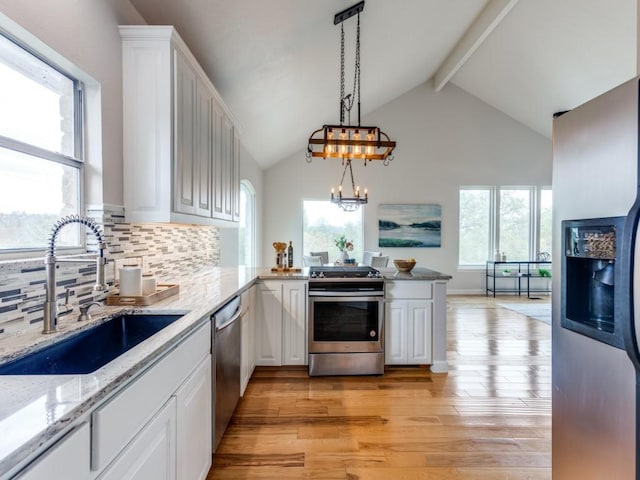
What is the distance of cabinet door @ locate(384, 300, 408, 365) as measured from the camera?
118 inches

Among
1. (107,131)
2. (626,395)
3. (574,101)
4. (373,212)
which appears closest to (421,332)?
(626,395)

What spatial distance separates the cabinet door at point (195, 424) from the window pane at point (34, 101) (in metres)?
1.25

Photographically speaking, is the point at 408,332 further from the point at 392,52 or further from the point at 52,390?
the point at 392,52

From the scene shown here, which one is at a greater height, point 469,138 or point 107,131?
point 469,138

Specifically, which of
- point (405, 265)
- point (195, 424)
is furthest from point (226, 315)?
point (405, 265)

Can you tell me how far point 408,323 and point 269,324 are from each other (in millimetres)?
1269

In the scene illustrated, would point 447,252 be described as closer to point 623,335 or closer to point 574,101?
point 574,101

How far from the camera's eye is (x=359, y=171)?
7.11 metres

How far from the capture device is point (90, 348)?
1.38 meters

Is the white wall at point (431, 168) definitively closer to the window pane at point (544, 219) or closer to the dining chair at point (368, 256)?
the window pane at point (544, 219)

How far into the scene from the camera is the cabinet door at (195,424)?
1308 millimetres

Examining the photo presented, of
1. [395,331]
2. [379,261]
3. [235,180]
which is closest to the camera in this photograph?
[395,331]

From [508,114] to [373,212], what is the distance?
366 cm

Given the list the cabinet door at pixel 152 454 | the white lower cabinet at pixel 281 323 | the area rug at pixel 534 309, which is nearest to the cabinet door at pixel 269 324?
the white lower cabinet at pixel 281 323
